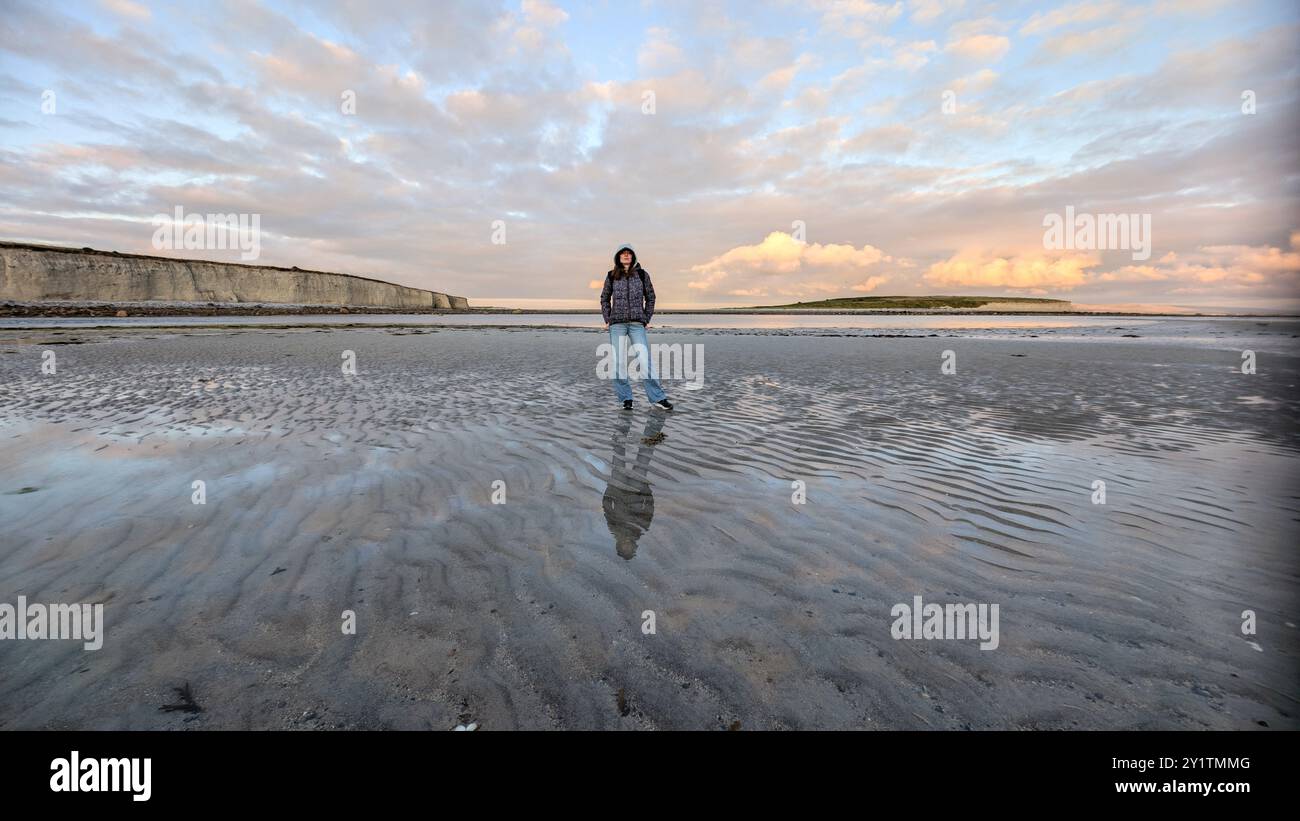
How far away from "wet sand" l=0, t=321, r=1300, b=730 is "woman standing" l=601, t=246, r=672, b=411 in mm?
1747

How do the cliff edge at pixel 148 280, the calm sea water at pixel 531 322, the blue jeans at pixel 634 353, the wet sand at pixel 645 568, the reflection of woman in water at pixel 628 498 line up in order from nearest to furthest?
the wet sand at pixel 645 568 → the reflection of woman in water at pixel 628 498 → the blue jeans at pixel 634 353 → the calm sea water at pixel 531 322 → the cliff edge at pixel 148 280

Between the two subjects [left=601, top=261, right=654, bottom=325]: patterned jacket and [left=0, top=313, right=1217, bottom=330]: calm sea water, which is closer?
[left=601, top=261, right=654, bottom=325]: patterned jacket

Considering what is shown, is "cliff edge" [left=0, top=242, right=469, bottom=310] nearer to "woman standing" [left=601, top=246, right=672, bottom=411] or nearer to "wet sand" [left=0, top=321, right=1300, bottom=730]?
"wet sand" [left=0, top=321, right=1300, bottom=730]

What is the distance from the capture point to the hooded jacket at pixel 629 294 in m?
11.2

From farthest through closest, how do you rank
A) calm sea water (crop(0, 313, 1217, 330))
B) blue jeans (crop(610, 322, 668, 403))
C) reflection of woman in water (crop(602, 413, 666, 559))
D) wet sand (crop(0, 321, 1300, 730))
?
calm sea water (crop(0, 313, 1217, 330))
blue jeans (crop(610, 322, 668, 403))
reflection of woman in water (crop(602, 413, 666, 559))
wet sand (crop(0, 321, 1300, 730))

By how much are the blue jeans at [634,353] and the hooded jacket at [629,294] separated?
226mm

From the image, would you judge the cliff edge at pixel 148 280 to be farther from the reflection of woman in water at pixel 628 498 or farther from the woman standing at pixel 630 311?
the reflection of woman in water at pixel 628 498

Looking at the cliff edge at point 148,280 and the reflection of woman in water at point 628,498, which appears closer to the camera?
the reflection of woman in water at point 628,498

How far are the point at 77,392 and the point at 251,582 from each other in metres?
13.1

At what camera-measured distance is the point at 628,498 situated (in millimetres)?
5613

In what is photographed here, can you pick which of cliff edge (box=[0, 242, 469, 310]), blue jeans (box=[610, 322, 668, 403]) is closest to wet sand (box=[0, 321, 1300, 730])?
blue jeans (box=[610, 322, 668, 403])

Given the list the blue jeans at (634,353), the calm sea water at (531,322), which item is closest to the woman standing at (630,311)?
the blue jeans at (634,353)

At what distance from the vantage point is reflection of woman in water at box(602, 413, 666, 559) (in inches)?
183
